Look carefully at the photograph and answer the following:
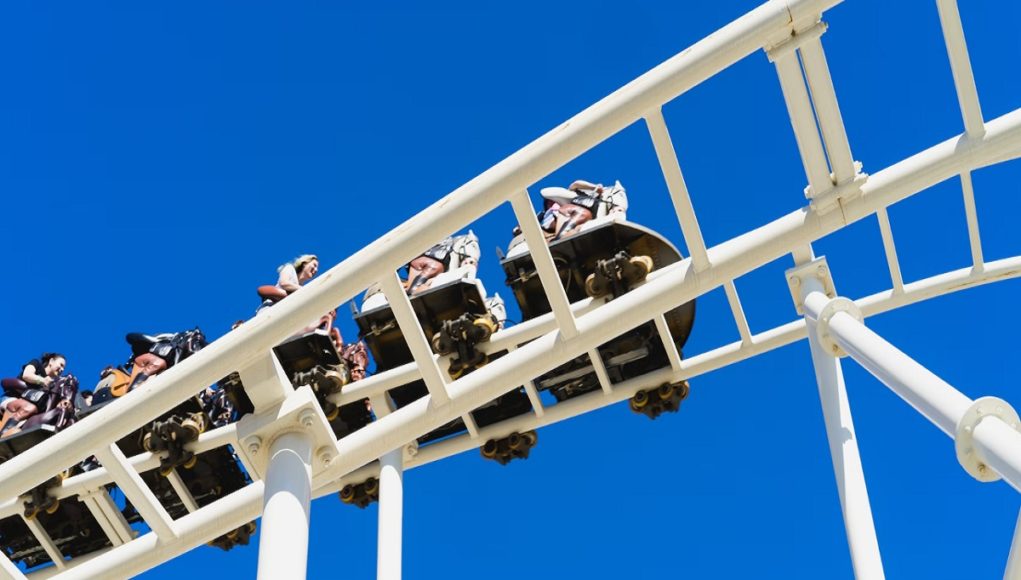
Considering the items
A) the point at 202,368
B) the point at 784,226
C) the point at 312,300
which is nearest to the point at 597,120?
the point at 784,226

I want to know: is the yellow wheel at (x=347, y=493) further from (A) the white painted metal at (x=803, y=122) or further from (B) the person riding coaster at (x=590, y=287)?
(A) the white painted metal at (x=803, y=122)

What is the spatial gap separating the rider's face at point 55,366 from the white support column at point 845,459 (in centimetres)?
829

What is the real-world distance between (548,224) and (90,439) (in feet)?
14.5

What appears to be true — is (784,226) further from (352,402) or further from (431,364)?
(352,402)

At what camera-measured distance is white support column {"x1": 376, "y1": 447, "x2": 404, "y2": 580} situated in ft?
30.2

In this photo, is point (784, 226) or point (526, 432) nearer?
point (784, 226)

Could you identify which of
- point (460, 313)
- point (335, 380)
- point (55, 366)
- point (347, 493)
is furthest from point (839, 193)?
point (55, 366)

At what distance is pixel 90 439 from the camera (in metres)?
8.51

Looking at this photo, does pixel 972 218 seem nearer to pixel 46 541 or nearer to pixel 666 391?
pixel 666 391

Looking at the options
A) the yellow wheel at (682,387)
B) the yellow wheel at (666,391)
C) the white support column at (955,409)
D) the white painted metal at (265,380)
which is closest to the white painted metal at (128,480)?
the white painted metal at (265,380)

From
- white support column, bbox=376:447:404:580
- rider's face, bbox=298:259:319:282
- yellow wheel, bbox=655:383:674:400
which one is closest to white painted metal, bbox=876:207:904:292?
yellow wheel, bbox=655:383:674:400

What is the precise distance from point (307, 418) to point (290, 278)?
12.0ft

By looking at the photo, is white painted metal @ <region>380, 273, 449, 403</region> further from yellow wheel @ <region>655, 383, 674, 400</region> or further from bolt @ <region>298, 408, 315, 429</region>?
yellow wheel @ <region>655, 383, 674, 400</region>

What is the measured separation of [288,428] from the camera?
8.56 meters
